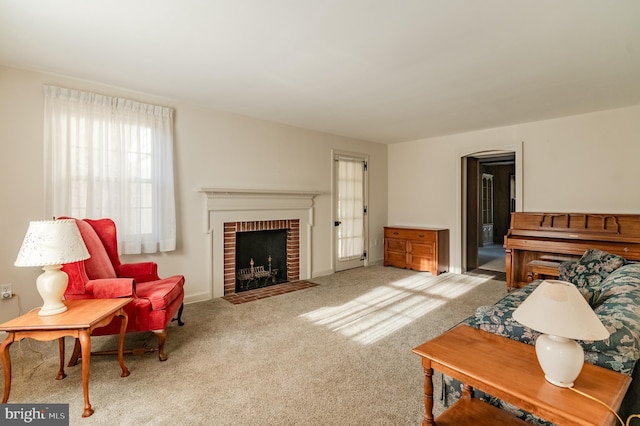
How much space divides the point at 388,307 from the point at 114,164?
3.45 metres

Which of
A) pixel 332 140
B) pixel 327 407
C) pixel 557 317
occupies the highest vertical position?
pixel 332 140

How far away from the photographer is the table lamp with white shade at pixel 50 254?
1947 mm

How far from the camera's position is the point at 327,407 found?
1876mm

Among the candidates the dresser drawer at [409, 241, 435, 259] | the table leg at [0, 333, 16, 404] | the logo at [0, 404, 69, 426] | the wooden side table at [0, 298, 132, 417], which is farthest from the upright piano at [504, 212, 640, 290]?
the table leg at [0, 333, 16, 404]

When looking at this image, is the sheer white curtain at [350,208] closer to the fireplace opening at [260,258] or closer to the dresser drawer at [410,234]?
the dresser drawer at [410,234]

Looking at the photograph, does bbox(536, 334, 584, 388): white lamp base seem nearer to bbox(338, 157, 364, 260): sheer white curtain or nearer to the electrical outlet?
the electrical outlet

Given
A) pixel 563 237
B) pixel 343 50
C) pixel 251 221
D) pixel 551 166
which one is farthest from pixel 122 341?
pixel 551 166

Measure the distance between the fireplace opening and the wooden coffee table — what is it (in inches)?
137

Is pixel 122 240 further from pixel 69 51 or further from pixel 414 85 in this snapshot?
pixel 414 85

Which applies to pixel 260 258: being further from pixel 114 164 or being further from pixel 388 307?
pixel 114 164

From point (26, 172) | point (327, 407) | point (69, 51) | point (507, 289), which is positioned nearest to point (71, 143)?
point (26, 172)

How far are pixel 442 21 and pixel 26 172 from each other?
149 inches

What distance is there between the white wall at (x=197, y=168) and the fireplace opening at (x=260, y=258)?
0.55 m

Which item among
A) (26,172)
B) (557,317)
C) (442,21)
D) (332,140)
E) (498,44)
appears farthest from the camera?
(332,140)
